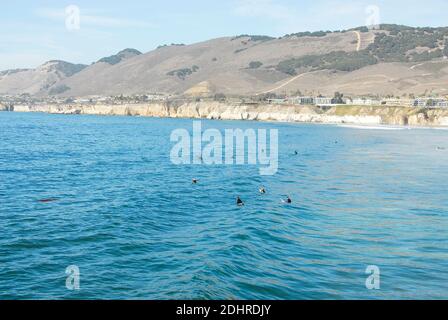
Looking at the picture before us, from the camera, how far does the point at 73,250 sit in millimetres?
22453

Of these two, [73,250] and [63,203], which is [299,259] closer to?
[73,250]

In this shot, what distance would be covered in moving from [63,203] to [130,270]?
1511cm

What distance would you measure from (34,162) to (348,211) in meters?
39.2

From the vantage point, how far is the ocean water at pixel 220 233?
723 inches

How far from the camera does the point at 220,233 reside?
26.3 meters

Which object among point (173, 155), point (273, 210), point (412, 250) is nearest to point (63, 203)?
point (273, 210)

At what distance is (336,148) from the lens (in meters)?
80.2

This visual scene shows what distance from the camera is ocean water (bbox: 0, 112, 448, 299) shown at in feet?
60.2

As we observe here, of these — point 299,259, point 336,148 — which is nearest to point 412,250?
point 299,259

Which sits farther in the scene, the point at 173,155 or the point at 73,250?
the point at 173,155
